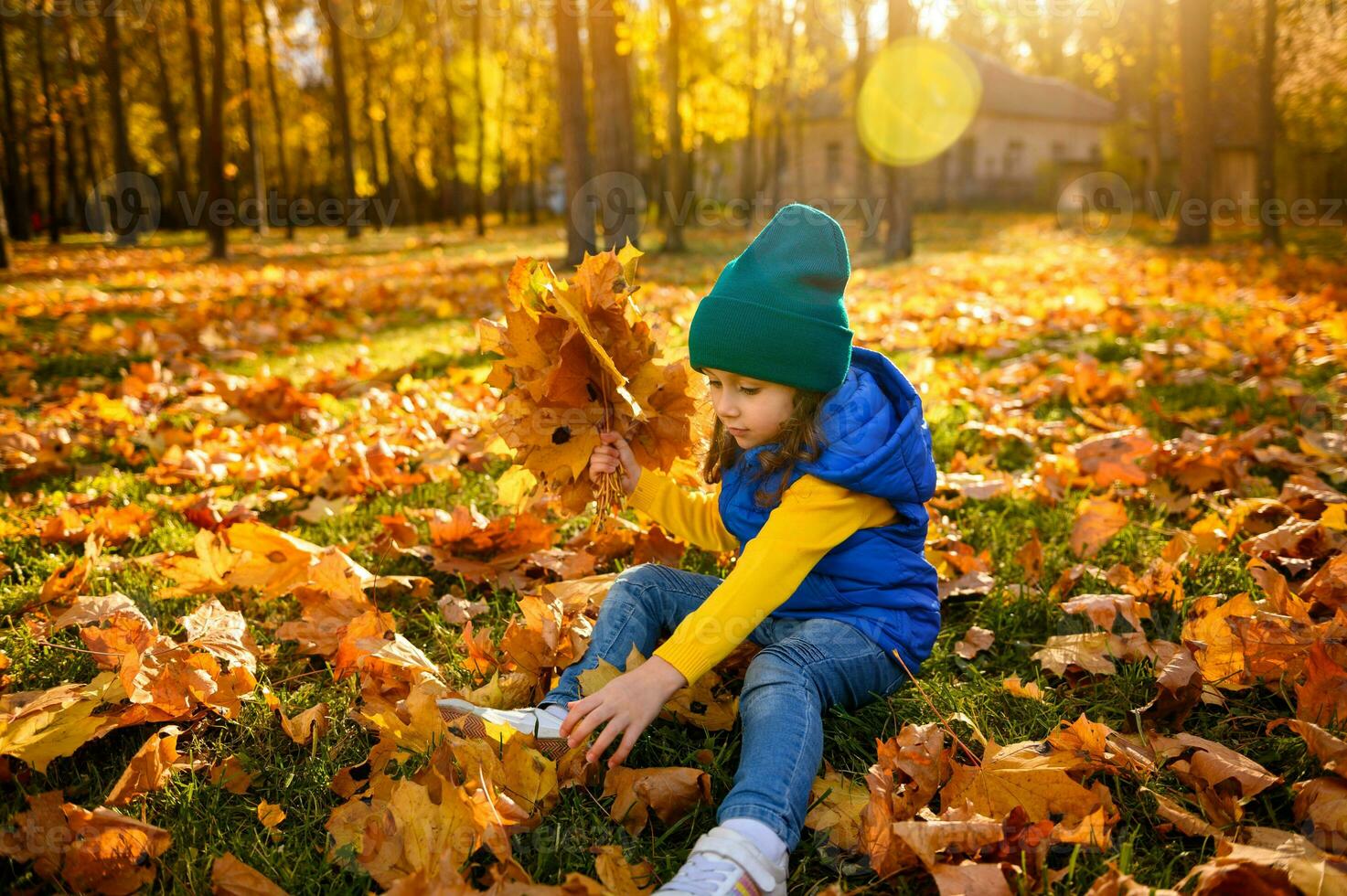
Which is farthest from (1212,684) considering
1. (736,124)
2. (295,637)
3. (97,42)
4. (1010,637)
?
(97,42)

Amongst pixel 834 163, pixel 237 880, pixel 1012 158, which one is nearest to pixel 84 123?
pixel 834 163

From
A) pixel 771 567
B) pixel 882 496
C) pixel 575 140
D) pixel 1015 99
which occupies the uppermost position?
pixel 1015 99

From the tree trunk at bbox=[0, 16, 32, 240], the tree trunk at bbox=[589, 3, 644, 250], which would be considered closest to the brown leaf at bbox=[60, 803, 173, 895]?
the tree trunk at bbox=[589, 3, 644, 250]

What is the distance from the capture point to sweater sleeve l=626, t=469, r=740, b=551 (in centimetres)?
245

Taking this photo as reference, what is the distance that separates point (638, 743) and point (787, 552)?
0.53m

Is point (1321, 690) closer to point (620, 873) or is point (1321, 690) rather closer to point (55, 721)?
point (620, 873)

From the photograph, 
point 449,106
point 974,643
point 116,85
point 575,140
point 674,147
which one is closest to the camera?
point 974,643

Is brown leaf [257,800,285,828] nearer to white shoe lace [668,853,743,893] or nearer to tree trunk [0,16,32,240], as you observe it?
white shoe lace [668,853,743,893]

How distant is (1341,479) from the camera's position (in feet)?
10.6

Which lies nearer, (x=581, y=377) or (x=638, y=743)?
(x=638, y=743)

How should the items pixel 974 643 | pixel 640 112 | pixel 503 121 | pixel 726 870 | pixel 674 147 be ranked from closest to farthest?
pixel 726 870, pixel 974 643, pixel 674 147, pixel 503 121, pixel 640 112

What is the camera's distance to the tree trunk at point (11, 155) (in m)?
19.1

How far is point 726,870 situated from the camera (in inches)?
60.8

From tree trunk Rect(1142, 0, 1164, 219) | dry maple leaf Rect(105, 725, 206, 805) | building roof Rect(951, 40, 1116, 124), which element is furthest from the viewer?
building roof Rect(951, 40, 1116, 124)
